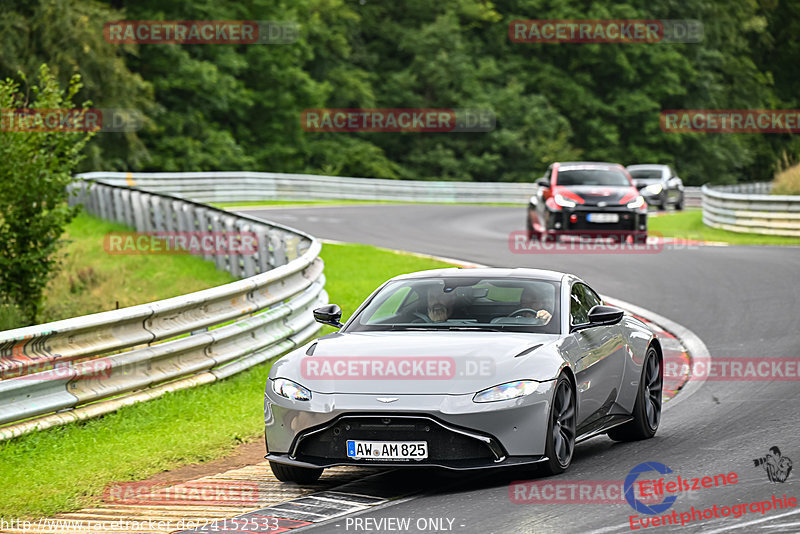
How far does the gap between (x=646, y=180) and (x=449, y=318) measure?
3613cm

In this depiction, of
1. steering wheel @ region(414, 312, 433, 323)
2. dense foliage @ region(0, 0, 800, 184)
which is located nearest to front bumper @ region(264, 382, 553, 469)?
steering wheel @ region(414, 312, 433, 323)

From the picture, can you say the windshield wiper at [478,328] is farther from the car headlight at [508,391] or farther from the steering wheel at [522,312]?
the car headlight at [508,391]

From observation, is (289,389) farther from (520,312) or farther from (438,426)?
(520,312)

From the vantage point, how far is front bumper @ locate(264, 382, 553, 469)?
7316 mm

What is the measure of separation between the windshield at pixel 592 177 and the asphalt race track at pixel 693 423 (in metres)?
2.54

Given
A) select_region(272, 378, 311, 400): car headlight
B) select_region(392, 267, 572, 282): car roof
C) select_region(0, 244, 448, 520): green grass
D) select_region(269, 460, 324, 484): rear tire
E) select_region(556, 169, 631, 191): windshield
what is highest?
select_region(392, 267, 572, 282): car roof

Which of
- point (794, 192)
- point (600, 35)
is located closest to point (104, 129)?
point (794, 192)

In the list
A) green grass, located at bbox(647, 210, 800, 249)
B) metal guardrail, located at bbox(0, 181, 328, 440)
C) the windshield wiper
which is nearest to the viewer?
the windshield wiper

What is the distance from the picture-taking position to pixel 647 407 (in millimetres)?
9469

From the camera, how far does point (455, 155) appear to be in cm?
6438

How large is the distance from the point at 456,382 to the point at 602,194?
18.3m

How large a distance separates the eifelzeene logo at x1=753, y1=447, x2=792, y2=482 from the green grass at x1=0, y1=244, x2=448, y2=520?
3.63 m

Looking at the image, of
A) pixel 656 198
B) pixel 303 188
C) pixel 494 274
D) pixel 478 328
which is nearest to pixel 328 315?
pixel 478 328

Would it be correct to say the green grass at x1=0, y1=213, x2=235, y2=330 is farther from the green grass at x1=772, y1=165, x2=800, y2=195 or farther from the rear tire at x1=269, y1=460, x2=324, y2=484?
the green grass at x1=772, y1=165, x2=800, y2=195
